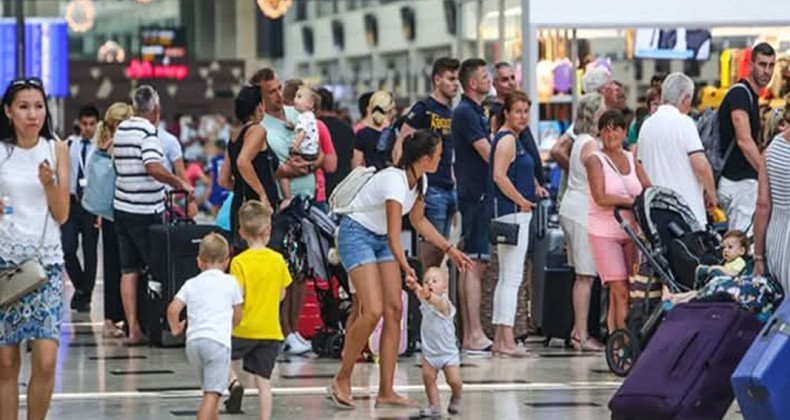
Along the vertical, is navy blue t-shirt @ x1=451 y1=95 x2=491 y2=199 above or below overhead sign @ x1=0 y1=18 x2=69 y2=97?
below

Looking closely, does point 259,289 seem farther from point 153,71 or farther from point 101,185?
point 153,71

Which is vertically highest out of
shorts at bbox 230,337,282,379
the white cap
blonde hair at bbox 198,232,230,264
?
the white cap

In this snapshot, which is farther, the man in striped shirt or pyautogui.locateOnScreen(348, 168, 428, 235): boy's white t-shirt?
the man in striped shirt

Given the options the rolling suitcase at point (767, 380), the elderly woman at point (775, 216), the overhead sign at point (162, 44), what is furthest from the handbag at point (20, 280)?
the overhead sign at point (162, 44)

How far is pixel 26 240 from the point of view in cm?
886

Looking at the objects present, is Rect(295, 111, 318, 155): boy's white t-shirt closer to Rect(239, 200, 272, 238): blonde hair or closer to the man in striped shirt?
the man in striped shirt

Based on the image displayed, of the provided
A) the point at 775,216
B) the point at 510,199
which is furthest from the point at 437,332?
the point at 510,199

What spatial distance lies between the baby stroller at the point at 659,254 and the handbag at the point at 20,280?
4.37m

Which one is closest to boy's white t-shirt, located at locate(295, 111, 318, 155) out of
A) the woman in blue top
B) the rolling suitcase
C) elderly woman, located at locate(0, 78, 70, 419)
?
the woman in blue top

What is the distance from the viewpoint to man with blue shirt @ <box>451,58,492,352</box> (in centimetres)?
1359

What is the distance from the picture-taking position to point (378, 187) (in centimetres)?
1072

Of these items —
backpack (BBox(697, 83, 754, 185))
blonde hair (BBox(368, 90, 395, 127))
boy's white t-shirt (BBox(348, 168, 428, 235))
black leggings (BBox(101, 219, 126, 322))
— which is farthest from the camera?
black leggings (BBox(101, 219, 126, 322))

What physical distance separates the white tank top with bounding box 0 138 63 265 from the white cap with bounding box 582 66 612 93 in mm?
6976

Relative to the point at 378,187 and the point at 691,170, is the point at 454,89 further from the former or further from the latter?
the point at 378,187
